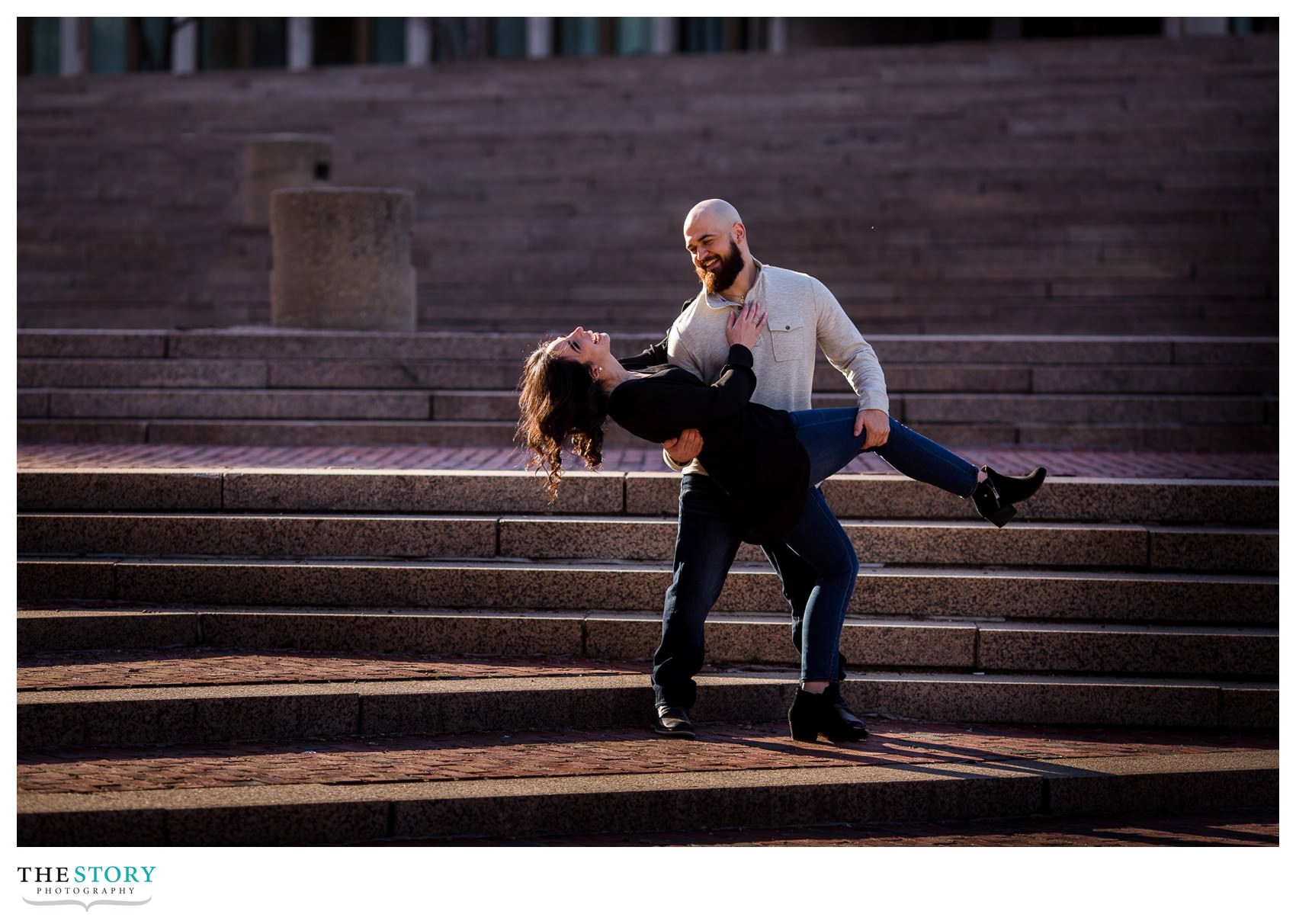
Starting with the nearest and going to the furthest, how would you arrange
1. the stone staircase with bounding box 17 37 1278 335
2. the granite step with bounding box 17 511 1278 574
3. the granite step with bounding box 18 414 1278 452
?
the granite step with bounding box 17 511 1278 574
the granite step with bounding box 18 414 1278 452
the stone staircase with bounding box 17 37 1278 335

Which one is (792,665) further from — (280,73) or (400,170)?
(280,73)

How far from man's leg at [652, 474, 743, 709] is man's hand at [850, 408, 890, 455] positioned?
20.7 inches

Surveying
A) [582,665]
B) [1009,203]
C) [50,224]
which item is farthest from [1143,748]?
[50,224]

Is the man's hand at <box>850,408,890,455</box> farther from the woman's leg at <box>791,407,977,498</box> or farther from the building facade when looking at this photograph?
the building facade

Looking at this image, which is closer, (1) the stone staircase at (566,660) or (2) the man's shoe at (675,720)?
(1) the stone staircase at (566,660)

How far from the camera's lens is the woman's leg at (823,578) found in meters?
4.69

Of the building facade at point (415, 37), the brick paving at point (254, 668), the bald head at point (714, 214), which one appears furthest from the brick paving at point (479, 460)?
the building facade at point (415, 37)

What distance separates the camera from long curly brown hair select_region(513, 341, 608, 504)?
454 centimetres

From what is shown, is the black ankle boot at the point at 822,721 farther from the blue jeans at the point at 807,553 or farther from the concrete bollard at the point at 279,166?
the concrete bollard at the point at 279,166

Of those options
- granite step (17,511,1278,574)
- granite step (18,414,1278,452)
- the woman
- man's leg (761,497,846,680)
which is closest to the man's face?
the woman
